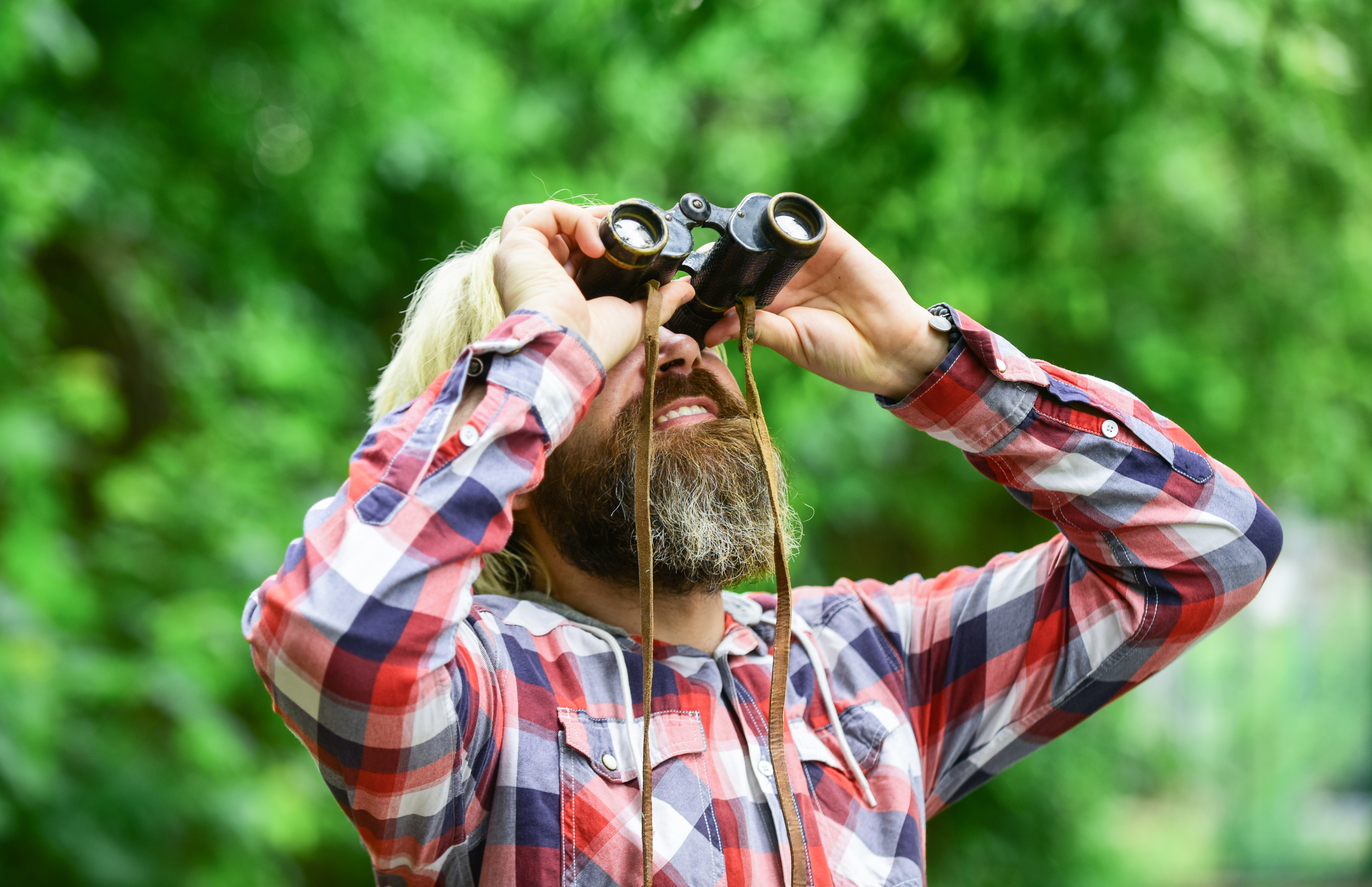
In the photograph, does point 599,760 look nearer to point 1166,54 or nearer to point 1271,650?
point 1166,54

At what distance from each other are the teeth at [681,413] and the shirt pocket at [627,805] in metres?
0.39

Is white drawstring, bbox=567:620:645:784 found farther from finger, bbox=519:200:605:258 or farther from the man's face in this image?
finger, bbox=519:200:605:258

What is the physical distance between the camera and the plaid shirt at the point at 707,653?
1.10 meters

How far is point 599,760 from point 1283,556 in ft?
31.6

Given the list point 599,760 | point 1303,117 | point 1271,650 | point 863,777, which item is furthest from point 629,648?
point 1271,650

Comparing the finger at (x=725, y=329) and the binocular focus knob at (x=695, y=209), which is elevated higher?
the binocular focus knob at (x=695, y=209)

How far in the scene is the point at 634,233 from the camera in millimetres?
1294

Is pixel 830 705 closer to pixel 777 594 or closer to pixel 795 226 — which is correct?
pixel 777 594

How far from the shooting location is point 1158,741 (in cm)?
714

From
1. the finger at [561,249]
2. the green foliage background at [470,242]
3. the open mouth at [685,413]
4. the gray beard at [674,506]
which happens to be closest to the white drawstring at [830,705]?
the gray beard at [674,506]

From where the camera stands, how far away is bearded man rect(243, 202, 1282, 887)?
1.12 metres

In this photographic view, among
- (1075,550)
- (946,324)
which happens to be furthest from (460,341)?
(1075,550)

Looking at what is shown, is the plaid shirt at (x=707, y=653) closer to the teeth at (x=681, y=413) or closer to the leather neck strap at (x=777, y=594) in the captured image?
the leather neck strap at (x=777, y=594)

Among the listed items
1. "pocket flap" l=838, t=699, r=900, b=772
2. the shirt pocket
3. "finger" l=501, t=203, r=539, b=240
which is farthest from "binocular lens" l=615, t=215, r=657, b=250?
"pocket flap" l=838, t=699, r=900, b=772
